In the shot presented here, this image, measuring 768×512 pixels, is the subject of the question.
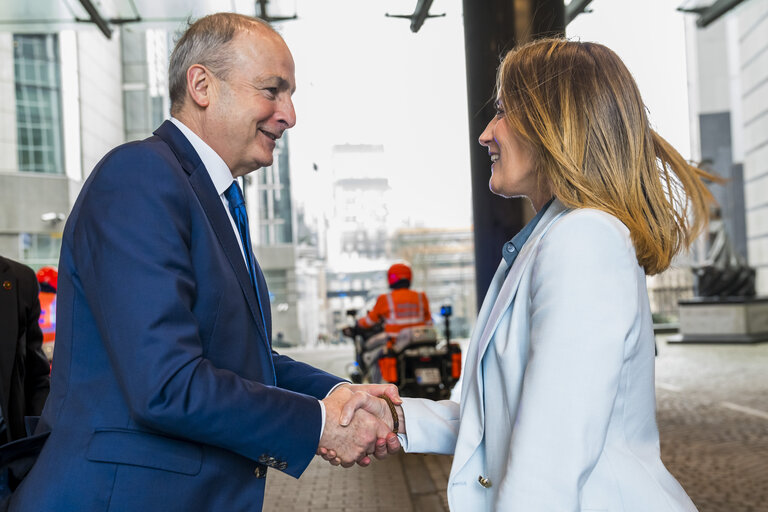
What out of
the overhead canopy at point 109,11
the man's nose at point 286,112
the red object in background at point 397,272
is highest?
the overhead canopy at point 109,11

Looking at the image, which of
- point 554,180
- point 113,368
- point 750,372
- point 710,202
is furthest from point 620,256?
point 750,372

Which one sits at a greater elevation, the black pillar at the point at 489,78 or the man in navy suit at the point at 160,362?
the black pillar at the point at 489,78

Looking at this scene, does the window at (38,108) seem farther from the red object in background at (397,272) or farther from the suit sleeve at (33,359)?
the suit sleeve at (33,359)

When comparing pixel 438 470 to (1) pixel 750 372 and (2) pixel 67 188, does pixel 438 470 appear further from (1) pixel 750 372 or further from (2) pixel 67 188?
(2) pixel 67 188

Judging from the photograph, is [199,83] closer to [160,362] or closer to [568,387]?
[160,362]

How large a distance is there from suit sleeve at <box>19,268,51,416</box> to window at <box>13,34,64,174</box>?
15918mm

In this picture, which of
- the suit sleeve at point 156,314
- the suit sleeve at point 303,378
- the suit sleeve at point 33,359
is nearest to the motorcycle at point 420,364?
the suit sleeve at point 33,359

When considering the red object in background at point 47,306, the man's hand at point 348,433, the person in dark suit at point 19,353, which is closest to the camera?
the man's hand at point 348,433

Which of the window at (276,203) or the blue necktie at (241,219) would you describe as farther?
the window at (276,203)

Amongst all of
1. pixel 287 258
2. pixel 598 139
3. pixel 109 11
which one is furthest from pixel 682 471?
pixel 287 258

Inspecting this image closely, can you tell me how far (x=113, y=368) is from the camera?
5.05 feet

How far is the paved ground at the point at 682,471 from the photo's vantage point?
562 centimetres

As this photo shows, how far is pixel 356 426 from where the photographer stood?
197cm

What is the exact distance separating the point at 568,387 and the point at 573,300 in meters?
0.15
